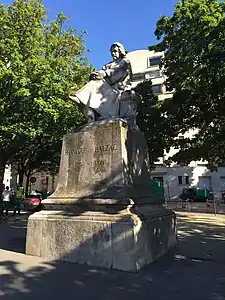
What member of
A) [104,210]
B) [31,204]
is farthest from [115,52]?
[31,204]

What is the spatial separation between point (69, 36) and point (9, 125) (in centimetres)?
746

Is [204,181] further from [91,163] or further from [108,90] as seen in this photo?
[91,163]

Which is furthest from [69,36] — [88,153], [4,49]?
[88,153]

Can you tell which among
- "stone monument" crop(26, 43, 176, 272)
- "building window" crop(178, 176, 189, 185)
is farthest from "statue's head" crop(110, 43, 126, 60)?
"building window" crop(178, 176, 189, 185)

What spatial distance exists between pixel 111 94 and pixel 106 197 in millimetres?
2618

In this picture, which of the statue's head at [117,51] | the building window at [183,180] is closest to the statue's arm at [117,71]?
the statue's head at [117,51]

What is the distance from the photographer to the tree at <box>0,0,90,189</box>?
1399cm

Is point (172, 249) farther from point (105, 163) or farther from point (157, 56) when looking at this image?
point (157, 56)

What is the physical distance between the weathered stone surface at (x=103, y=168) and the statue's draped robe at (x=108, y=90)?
641mm

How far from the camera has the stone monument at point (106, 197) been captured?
17.3 ft

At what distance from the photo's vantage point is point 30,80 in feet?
46.2

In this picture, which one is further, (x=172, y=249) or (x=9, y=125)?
(x=9, y=125)

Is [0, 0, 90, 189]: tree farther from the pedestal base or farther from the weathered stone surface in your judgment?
the pedestal base

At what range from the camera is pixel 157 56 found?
4838 cm
